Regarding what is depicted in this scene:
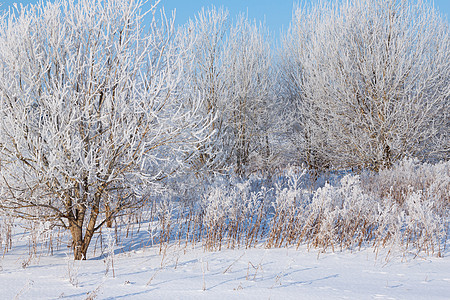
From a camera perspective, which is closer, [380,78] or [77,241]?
[77,241]

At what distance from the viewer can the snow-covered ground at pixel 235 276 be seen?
251cm

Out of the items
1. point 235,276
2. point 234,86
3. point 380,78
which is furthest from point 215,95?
point 235,276

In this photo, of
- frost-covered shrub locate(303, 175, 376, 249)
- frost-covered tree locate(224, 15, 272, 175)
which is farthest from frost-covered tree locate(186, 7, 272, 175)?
frost-covered shrub locate(303, 175, 376, 249)

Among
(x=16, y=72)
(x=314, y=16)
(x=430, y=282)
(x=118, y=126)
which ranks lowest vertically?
(x=430, y=282)

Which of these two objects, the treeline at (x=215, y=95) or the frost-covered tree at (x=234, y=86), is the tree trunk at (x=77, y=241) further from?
the frost-covered tree at (x=234, y=86)

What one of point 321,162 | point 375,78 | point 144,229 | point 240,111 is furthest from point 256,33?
point 144,229

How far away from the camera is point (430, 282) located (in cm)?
291

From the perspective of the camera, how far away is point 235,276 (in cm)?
306

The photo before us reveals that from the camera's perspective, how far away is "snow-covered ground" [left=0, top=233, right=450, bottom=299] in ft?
8.23

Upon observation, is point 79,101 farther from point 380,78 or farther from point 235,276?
point 380,78

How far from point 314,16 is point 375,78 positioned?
431 cm

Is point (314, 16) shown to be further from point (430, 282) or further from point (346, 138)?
point (430, 282)

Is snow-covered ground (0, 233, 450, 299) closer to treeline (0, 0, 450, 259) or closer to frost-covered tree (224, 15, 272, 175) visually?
treeline (0, 0, 450, 259)

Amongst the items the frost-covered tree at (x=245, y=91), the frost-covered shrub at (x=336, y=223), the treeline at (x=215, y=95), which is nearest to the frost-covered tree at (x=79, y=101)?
the treeline at (x=215, y=95)
